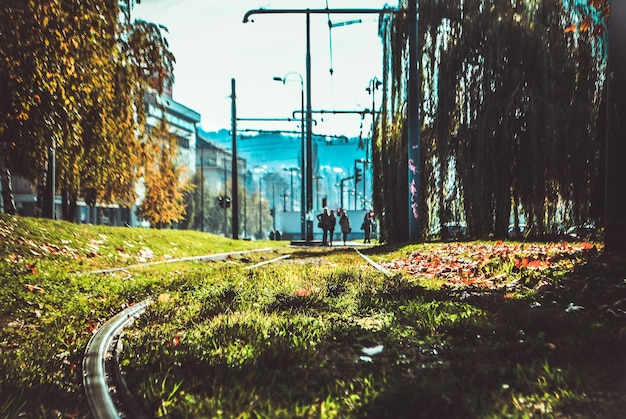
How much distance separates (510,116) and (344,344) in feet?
41.9

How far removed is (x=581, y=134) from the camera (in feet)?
48.8

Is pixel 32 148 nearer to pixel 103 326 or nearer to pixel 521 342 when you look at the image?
pixel 103 326

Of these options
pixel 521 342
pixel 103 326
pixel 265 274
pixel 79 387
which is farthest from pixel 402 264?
pixel 79 387

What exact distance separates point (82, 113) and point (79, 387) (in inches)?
536

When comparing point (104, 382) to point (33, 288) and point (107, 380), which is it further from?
point (33, 288)

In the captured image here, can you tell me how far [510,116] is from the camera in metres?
15.8

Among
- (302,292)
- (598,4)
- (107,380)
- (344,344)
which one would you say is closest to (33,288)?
(302,292)

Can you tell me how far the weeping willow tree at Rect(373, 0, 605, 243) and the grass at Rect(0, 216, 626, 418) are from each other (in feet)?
22.8

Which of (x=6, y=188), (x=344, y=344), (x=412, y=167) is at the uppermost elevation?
(x=412, y=167)

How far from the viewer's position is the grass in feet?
9.91

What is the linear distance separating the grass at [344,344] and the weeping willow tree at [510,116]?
22.8 feet

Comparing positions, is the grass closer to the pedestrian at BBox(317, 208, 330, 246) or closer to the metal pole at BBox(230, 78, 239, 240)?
the pedestrian at BBox(317, 208, 330, 246)

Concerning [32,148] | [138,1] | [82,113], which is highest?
[138,1]

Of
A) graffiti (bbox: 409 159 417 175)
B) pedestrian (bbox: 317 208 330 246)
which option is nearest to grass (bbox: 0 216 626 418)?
graffiti (bbox: 409 159 417 175)
